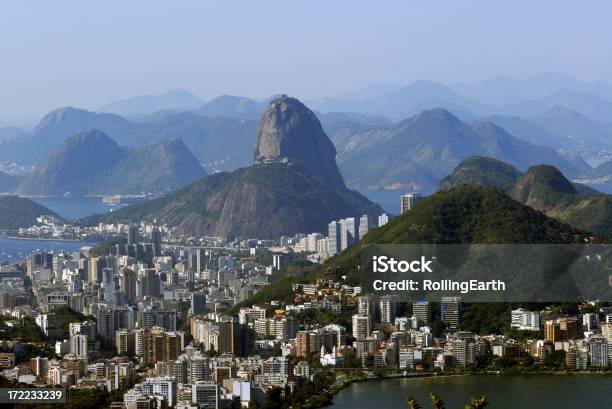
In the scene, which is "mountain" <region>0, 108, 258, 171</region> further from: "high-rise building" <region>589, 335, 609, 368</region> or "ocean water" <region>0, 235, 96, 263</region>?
"high-rise building" <region>589, 335, 609, 368</region>

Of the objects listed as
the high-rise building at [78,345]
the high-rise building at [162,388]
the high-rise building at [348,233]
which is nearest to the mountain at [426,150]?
the high-rise building at [348,233]

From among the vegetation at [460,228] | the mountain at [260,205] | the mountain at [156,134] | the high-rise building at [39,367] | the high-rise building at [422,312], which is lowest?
the high-rise building at [39,367]

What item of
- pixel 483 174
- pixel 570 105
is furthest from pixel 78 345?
pixel 570 105

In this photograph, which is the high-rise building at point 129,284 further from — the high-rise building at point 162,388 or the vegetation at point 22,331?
the high-rise building at point 162,388

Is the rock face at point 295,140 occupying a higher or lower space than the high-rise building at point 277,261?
higher

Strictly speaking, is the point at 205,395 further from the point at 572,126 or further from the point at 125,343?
the point at 572,126

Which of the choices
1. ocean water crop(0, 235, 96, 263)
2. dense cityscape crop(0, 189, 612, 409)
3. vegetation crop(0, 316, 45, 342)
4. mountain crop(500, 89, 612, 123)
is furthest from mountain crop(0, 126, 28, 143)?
vegetation crop(0, 316, 45, 342)

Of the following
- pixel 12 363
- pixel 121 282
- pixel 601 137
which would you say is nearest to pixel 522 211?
pixel 121 282

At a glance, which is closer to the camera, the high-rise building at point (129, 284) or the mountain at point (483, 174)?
the high-rise building at point (129, 284)
